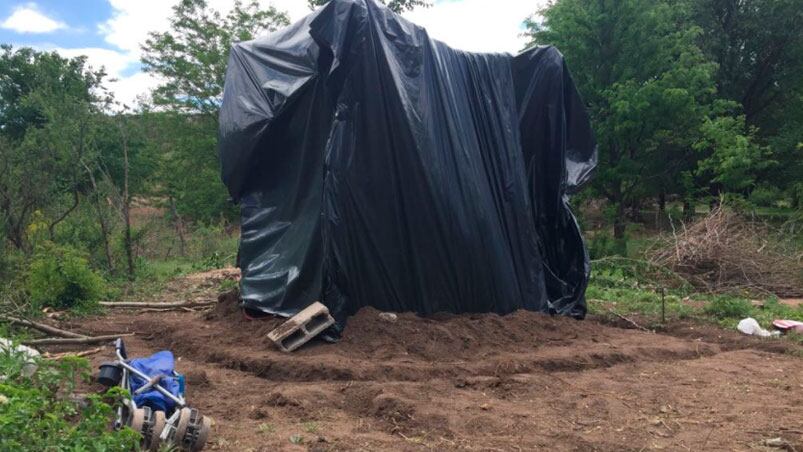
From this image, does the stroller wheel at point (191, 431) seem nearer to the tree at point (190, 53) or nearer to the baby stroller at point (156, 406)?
the baby stroller at point (156, 406)

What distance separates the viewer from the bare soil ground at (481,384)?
12.1 ft

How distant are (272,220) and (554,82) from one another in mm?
3447

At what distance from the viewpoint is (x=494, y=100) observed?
6695mm

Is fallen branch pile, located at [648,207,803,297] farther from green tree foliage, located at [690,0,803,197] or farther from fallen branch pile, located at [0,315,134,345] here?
green tree foliage, located at [690,0,803,197]

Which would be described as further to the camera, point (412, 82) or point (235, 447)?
point (412, 82)

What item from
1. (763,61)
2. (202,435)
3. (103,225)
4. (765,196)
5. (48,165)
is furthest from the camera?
(763,61)

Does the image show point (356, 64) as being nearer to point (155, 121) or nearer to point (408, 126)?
point (408, 126)

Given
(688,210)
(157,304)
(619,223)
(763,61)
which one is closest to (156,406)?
(157,304)

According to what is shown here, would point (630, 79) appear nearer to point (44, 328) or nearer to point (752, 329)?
point (752, 329)

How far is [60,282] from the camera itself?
744cm

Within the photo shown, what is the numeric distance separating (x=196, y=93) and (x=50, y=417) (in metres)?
20.7

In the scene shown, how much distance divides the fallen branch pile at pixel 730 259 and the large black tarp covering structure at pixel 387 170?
423cm

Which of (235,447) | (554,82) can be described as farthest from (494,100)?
(235,447)

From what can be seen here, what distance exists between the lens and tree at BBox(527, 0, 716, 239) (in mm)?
14828
